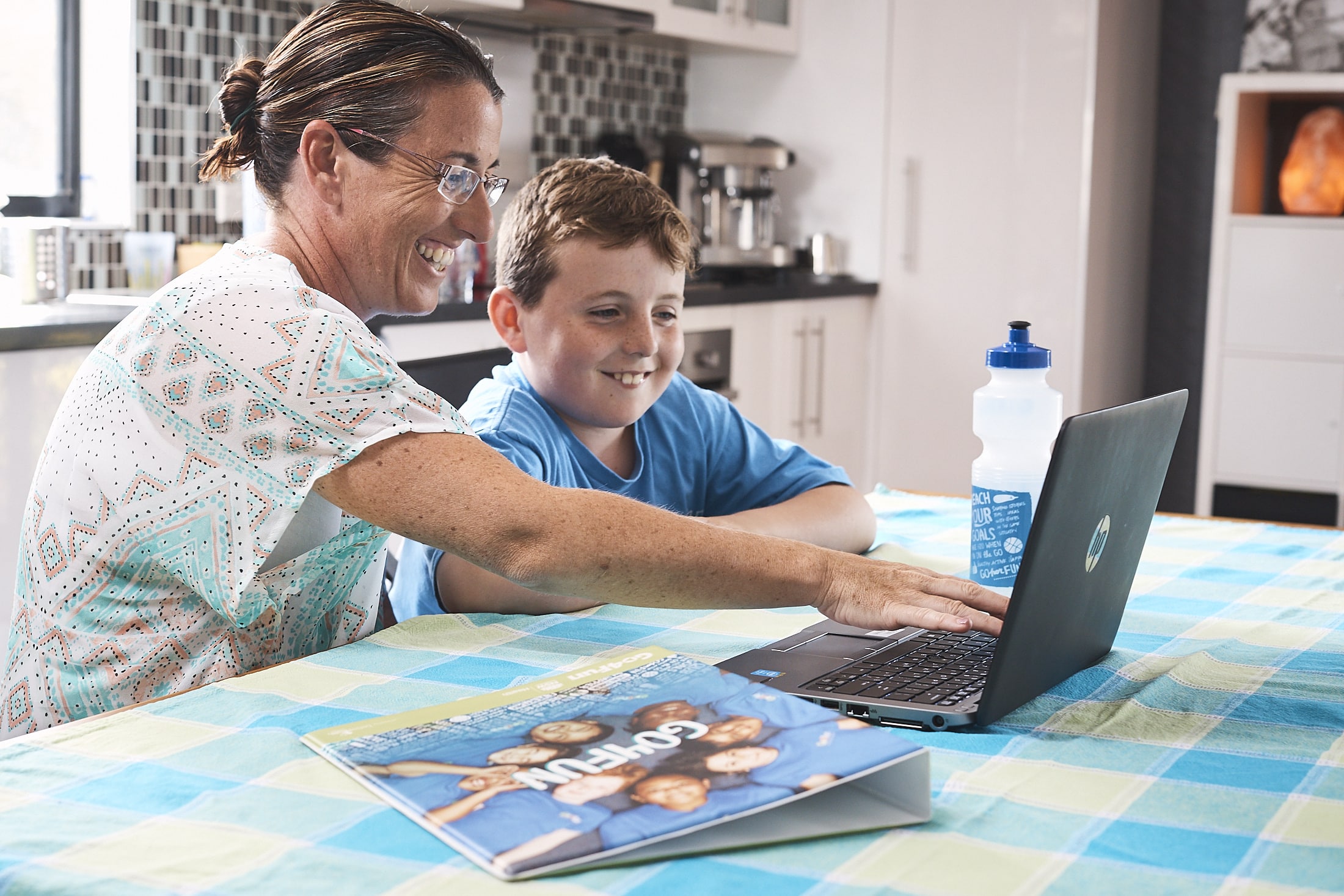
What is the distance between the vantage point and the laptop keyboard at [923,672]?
2.94 ft

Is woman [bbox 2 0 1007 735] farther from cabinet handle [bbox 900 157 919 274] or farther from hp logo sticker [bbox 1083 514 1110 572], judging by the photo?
cabinet handle [bbox 900 157 919 274]

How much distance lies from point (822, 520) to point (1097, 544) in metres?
0.53

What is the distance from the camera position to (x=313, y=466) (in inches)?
37.7

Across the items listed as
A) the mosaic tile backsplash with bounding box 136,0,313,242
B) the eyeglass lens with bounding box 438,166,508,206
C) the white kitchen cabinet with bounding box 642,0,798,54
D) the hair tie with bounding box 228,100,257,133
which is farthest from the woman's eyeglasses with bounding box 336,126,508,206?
the white kitchen cabinet with bounding box 642,0,798,54

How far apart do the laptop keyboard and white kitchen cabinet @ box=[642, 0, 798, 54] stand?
287 cm

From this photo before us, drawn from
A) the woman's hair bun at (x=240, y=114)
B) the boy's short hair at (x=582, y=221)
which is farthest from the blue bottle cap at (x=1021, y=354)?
the woman's hair bun at (x=240, y=114)

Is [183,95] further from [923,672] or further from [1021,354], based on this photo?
[923,672]

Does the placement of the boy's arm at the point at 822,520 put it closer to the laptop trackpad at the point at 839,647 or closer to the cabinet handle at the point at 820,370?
the laptop trackpad at the point at 839,647

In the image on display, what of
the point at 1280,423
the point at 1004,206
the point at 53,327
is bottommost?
the point at 1280,423

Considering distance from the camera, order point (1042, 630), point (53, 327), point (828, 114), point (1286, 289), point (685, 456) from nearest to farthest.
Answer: point (1042, 630) → point (685, 456) → point (53, 327) → point (1286, 289) → point (828, 114)

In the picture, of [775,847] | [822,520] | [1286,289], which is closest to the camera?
[775,847]

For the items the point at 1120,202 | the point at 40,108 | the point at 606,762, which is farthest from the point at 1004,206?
the point at 606,762

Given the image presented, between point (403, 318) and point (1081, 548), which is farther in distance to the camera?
point (403, 318)

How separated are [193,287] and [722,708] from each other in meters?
0.52
